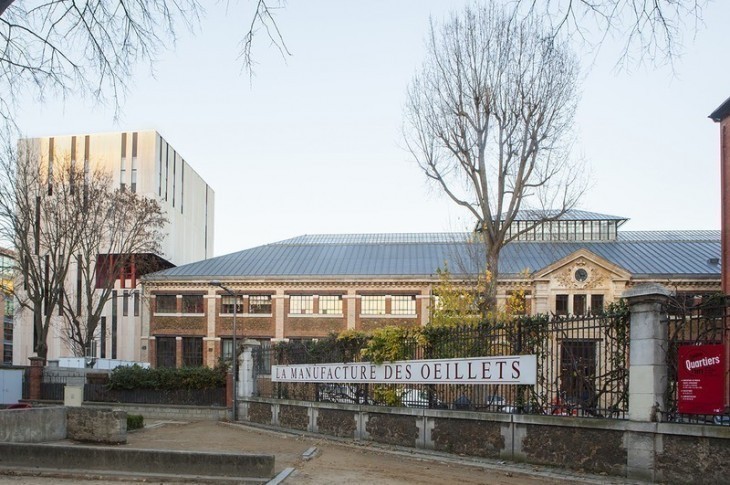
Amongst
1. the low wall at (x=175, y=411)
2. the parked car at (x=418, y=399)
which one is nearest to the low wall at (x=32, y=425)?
the parked car at (x=418, y=399)

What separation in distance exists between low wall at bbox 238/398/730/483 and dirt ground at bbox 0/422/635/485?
0.36 m

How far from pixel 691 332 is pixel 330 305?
37773 millimetres

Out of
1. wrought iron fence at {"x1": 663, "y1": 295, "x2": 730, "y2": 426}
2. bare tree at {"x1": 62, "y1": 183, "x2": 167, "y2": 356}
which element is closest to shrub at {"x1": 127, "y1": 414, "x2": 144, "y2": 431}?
bare tree at {"x1": 62, "y1": 183, "x2": 167, "y2": 356}

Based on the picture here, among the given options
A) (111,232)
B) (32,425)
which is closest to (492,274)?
(32,425)

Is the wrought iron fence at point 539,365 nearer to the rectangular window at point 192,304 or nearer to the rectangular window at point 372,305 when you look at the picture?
the rectangular window at point 372,305

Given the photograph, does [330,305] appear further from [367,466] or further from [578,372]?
[578,372]

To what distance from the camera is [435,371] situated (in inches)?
664

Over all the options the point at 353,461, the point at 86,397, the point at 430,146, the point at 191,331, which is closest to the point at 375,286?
the point at 191,331

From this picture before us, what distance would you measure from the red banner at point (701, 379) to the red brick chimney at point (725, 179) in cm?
1689

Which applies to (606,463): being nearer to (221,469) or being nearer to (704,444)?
(704,444)

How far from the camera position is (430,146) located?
2395cm

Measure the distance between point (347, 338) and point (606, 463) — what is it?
10147 millimetres

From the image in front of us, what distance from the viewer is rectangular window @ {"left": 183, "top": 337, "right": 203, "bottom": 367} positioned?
48.8 meters

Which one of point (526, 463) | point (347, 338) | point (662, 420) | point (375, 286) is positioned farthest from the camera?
point (375, 286)
